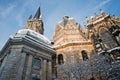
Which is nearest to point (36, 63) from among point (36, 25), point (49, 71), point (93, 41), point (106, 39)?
point (49, 71)

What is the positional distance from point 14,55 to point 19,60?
39.8 inches

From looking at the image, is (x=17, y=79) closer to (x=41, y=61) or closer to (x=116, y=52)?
(x=41, y=61)

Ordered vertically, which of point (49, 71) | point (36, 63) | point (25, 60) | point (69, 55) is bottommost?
point (49, 71)

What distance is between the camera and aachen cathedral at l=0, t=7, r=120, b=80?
14720 mm

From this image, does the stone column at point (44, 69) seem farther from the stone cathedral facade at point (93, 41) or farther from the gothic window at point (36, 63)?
the stone cathedral facade at point (93, 41)

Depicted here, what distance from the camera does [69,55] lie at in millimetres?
18906

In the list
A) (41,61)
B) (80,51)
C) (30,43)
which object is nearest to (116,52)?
(80,51)

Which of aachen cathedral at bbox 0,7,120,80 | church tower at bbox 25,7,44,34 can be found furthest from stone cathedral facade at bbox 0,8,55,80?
church tower at bbox 25,7,44,34

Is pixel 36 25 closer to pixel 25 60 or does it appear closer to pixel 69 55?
pixel 69 55

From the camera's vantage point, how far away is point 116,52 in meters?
16.4

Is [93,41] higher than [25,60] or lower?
higher

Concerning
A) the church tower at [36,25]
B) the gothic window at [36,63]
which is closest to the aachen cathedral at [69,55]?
the gothic window at [36,63]

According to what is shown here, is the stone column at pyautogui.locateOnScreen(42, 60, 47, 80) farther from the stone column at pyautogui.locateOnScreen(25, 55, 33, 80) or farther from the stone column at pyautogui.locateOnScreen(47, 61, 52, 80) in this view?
the stone column at pyautogui.locateOnScreen(25, 55, 33, 80)

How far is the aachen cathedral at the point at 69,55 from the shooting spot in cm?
1472
